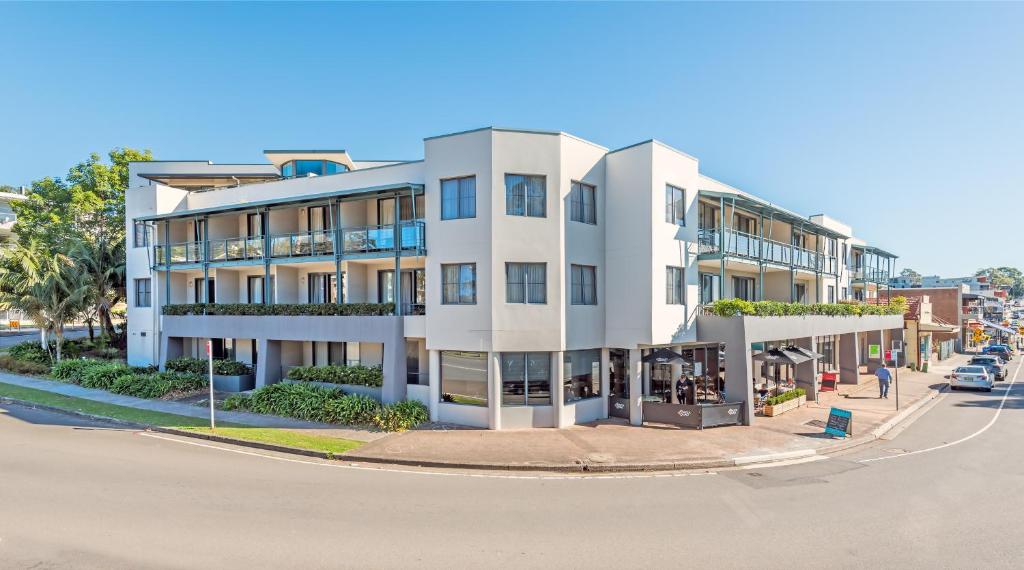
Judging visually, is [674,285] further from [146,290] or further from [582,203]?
[146,290]

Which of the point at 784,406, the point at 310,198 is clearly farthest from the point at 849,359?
the point at 310,198

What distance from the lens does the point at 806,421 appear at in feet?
59.5

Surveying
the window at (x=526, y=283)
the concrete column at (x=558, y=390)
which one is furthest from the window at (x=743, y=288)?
the window at (x=526, y=283)

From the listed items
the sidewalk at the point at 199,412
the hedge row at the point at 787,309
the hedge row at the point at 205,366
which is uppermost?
the hedge row at the point at 787,309

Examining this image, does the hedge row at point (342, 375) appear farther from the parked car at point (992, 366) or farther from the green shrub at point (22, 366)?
the parked car at point (992, 366)

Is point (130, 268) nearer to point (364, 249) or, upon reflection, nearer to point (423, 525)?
point (364, 249)

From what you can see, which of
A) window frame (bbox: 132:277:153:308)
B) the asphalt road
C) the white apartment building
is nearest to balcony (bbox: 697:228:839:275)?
the white apartment building

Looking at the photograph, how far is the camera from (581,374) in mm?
18172

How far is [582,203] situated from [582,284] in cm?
295

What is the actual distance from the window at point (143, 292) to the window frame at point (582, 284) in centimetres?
2301

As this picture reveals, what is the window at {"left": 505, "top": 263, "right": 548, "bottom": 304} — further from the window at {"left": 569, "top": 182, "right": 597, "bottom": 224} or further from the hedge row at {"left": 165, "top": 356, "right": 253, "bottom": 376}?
the hedge row at {"left": 165, "top": 356, "right": 253, "bottom": 376}

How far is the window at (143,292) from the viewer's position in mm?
26766

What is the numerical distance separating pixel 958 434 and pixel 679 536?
14.9 meters

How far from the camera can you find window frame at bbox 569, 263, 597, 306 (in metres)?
17.8
